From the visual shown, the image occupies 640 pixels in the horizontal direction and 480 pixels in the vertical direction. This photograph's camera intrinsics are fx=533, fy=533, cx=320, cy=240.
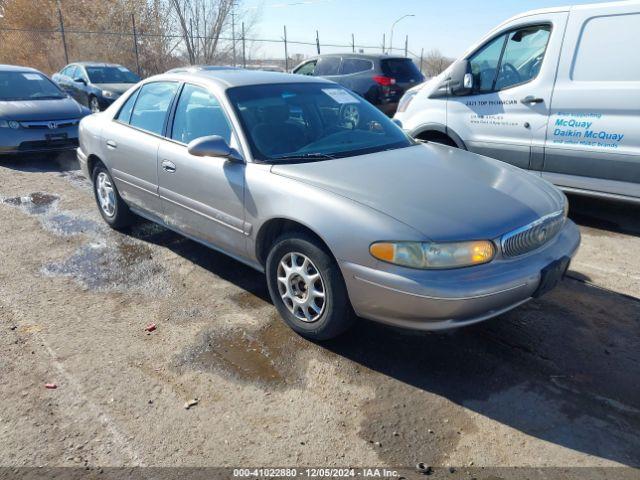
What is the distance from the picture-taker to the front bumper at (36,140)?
8.19 m

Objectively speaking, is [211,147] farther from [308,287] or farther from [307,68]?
[307,68]

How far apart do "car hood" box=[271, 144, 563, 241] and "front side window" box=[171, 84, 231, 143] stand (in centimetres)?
73

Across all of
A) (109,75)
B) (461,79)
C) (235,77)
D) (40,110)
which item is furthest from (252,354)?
(109,75)

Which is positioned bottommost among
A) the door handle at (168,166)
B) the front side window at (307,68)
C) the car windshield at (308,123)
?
the door handle at (168,166)

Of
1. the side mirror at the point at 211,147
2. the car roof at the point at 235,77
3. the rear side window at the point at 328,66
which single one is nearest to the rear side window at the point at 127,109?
the car roof at the point at 235,77

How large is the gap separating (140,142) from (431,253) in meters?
2.91

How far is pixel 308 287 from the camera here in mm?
3254

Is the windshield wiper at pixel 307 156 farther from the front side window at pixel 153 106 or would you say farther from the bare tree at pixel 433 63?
the bare tree at pixel 433 63

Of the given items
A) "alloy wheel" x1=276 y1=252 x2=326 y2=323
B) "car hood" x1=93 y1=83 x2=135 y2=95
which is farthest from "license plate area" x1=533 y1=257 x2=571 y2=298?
"car hood" x1=93 y1=83 x2=135 y2=95

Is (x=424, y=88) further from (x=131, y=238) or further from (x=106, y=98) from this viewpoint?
(x=106, y=98)

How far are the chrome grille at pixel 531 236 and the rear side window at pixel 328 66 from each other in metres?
9.88

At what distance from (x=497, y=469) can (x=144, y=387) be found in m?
1.87

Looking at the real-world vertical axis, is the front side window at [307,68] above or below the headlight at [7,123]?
above

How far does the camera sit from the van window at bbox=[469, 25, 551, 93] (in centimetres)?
546
